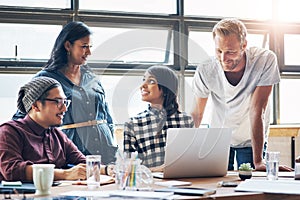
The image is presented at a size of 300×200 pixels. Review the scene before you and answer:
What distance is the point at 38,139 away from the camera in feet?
7.56

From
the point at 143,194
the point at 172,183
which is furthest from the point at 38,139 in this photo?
the point at 143,194

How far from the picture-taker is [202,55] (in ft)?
9.78

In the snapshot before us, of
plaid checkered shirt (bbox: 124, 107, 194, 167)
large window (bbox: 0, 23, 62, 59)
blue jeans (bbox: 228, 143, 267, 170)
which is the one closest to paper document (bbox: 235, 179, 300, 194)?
plaid checkered shirt (bbox: 124, 107, 194, 167)

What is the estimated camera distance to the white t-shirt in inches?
112

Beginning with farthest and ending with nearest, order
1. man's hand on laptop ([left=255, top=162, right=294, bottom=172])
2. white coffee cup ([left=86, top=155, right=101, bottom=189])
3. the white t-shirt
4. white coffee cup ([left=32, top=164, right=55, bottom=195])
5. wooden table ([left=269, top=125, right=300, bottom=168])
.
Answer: wooden table ([left=269, top=125, right=300, bottom=168]), the white t-shirt, man's hand on laptop ([left=255, top=162, right=294, bottom=172]), white coffee cup ([left=86, top=155, right=101, bottom=189]), white coffee cup ([left=32, top=164, right=55, bottom=195])

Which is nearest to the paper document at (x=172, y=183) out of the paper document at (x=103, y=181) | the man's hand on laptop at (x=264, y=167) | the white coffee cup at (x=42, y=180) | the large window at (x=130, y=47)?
the paper document at (x=103, y=181)

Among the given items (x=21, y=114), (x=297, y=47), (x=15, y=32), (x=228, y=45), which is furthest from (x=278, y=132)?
(x=21, y=114)

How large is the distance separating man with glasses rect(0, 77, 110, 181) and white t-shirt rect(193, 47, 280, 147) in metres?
0.83

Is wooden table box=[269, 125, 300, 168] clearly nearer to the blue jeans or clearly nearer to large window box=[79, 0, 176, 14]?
large window box=[79, 0, 176, 14]

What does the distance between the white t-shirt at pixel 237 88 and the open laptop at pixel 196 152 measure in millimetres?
685

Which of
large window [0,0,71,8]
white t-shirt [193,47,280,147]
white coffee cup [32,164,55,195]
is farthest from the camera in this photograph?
large window [0,0,71,8]

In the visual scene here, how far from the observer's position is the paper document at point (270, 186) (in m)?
1.84

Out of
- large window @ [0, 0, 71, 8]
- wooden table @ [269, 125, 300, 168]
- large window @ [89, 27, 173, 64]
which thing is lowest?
wooden table @ [269, 125, 300, 168]

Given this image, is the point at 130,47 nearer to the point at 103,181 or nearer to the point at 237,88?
the point at 237,88
